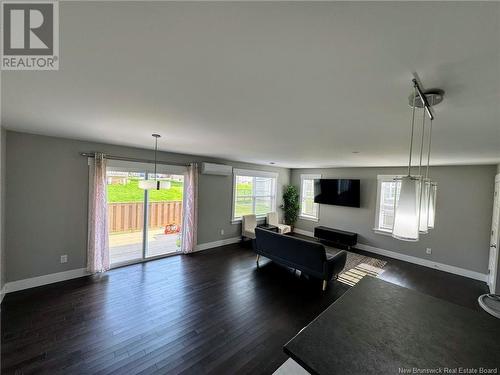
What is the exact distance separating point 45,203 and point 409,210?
15.3ft

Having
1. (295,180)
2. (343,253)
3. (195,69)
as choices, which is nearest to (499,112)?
(195,69)

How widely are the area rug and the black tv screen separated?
158 centimetres

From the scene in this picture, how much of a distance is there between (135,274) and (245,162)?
12.7ft

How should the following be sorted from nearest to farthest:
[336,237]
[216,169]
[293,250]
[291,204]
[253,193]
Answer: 1. [293,250]
2. [216,169]
3. [336,237]
4. [253,193]
5. [291,204]

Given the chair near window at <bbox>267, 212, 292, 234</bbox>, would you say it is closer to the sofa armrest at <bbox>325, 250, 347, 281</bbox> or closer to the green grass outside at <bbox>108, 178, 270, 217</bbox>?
the green grass outside at <bbox>108, 178, 270, 217</bbox>

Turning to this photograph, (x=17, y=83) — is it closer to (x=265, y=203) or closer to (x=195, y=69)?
(x=195, y=69)

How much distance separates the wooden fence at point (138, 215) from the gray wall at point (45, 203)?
1.71ft

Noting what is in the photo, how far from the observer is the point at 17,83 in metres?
1.42

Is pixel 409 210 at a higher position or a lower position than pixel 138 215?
higher

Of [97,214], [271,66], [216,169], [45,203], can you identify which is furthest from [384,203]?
[45,203]

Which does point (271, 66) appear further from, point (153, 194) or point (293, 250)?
point (153, 194)

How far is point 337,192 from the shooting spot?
6410 millimetres

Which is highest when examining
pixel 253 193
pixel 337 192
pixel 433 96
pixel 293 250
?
pixel 433 96

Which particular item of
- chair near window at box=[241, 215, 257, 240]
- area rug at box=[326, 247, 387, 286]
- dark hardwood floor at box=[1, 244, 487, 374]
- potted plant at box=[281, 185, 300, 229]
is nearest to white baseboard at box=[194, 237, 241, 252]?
chair near window at box=[241, 215, 257, 240]
